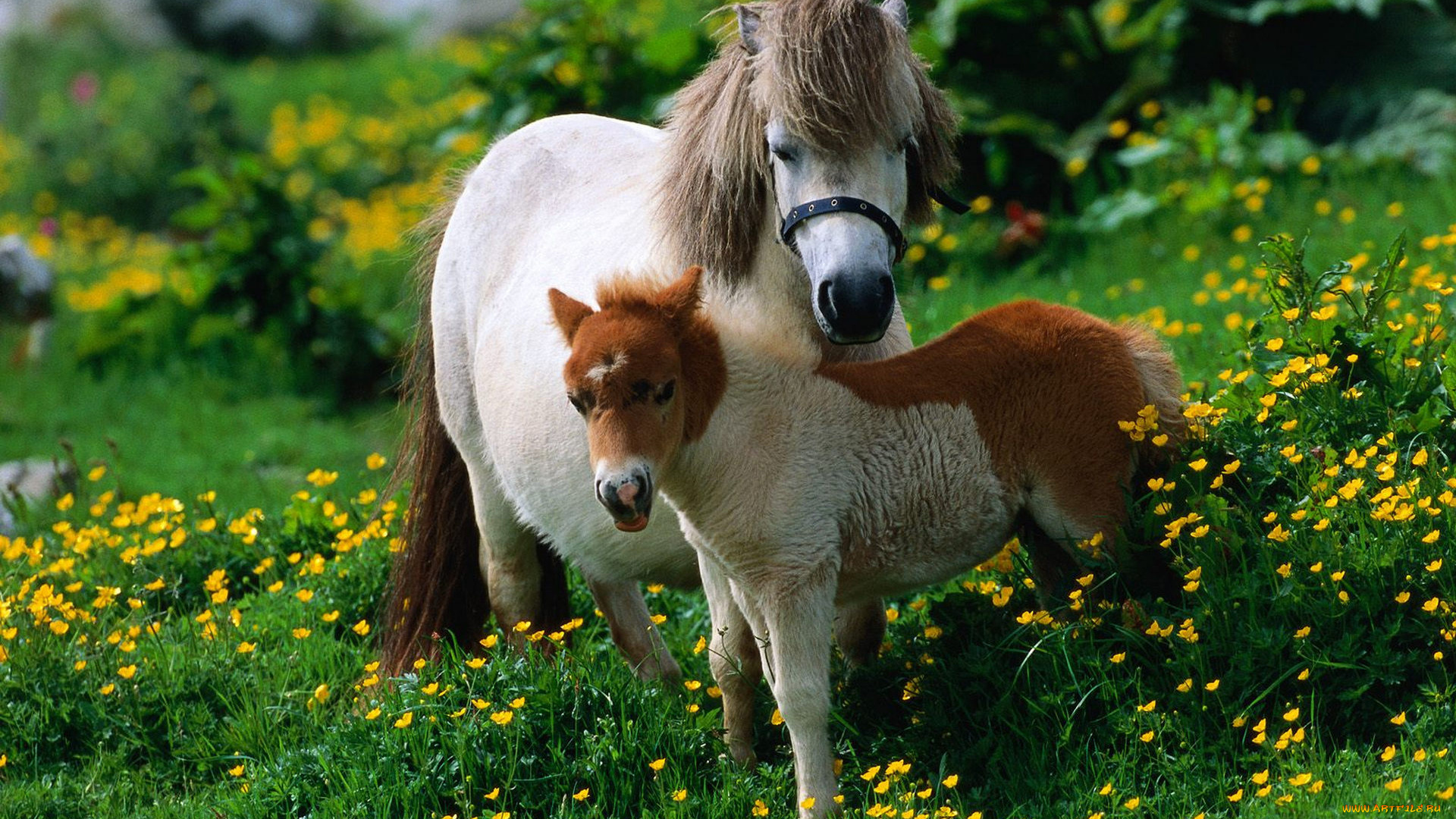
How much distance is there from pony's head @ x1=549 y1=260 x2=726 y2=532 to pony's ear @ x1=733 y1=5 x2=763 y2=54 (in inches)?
32.9

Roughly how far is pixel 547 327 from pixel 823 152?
114 cm

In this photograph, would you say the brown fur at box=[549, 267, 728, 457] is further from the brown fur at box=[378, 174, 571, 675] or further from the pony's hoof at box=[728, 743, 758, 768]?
the brown fur at box=[378, 174, 571, 675]

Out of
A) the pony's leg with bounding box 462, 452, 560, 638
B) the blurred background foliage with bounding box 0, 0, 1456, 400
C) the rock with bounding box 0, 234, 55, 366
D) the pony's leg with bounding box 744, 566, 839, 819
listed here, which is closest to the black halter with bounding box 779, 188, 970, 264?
the pony's leg with bounding box 744, 566, 839, 819

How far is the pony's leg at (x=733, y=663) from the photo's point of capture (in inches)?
160

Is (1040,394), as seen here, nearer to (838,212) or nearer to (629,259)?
(838,212)

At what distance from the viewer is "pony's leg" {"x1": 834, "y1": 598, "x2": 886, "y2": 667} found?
4.42 metres

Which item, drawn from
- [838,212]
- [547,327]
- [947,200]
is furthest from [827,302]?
[547,327]

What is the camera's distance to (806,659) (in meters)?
3.57

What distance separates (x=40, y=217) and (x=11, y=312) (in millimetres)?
3643

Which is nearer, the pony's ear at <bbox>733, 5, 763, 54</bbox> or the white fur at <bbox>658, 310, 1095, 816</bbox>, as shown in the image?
the white fur at <bbox>658, 310, 1095, 816</bbox>

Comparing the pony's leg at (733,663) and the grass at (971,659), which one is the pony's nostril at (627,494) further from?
the grass at (971,659)

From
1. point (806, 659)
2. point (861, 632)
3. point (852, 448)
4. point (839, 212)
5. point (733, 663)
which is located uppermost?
point (839, 212)

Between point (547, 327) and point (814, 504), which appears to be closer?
point (814, 504)

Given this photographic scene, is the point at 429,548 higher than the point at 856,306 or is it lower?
lower
